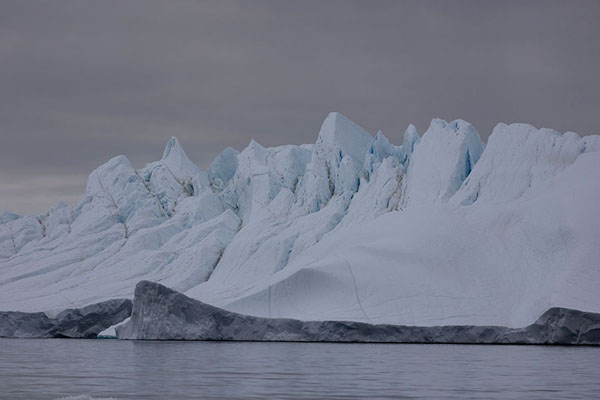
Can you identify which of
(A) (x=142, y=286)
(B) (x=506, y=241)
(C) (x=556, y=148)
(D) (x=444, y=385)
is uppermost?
(C) (x=556, y=148)

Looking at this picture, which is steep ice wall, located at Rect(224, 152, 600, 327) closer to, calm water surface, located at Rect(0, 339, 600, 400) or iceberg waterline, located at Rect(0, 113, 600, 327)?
iceberg waterline, located at Rect(0, 113, 600, 327)

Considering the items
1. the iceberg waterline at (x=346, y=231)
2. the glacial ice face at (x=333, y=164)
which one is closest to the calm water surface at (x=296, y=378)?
the iceberg waterline at (x=346, y=231)

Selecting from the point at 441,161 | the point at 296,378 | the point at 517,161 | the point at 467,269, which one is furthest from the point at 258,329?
the point at 441,161

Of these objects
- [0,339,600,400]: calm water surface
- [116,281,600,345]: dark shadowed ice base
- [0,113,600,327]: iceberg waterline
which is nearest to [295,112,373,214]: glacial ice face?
[0,113,600,327]: iceberg waterline

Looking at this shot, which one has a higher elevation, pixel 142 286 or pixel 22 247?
pixel 22 247

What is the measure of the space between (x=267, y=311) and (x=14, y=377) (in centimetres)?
2436

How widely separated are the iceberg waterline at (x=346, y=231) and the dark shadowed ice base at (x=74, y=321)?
97 cm

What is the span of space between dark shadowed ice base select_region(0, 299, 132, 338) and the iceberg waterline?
0.97 m

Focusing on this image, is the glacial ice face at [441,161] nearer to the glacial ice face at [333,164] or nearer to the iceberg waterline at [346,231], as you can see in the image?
the iceberg waterline at [346,231]

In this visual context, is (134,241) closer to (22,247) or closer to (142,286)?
(22,247)

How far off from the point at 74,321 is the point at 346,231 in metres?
17.1

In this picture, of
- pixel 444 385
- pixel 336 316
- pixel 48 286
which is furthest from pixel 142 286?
pixel 48 286

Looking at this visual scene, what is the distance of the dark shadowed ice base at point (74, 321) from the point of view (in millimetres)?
43625

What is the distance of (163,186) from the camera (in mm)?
75000
